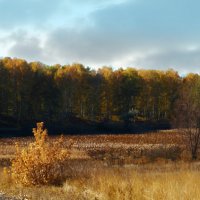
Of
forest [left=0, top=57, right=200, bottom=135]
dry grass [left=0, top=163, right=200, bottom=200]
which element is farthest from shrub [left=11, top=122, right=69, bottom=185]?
forest [left=0, top=57, right=200, bottom=135]

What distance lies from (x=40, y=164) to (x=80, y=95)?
248ft

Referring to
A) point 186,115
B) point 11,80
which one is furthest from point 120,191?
point 11,80

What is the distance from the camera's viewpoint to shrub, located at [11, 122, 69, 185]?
1598cm

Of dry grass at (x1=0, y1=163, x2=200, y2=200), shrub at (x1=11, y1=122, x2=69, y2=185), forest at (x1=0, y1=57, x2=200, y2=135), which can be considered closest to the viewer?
dry grass at (x1=0, y1=163, x2=200, y2=200)

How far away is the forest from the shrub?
55392mm

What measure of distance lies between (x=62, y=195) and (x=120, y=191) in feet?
7.28

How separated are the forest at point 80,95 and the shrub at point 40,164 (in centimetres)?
5539

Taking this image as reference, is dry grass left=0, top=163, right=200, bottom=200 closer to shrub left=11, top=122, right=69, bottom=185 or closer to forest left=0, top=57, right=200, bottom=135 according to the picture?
shrub left=11, top=122, right=69, bottom=185

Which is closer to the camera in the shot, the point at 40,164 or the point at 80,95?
the point at 40,164

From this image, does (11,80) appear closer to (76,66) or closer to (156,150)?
(76,66)

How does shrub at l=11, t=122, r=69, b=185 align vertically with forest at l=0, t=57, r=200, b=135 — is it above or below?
below

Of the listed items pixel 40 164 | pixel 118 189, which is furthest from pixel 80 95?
pixel 118 189

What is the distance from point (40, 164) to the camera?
16031mm

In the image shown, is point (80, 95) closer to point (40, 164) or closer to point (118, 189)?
point (40, 164)
